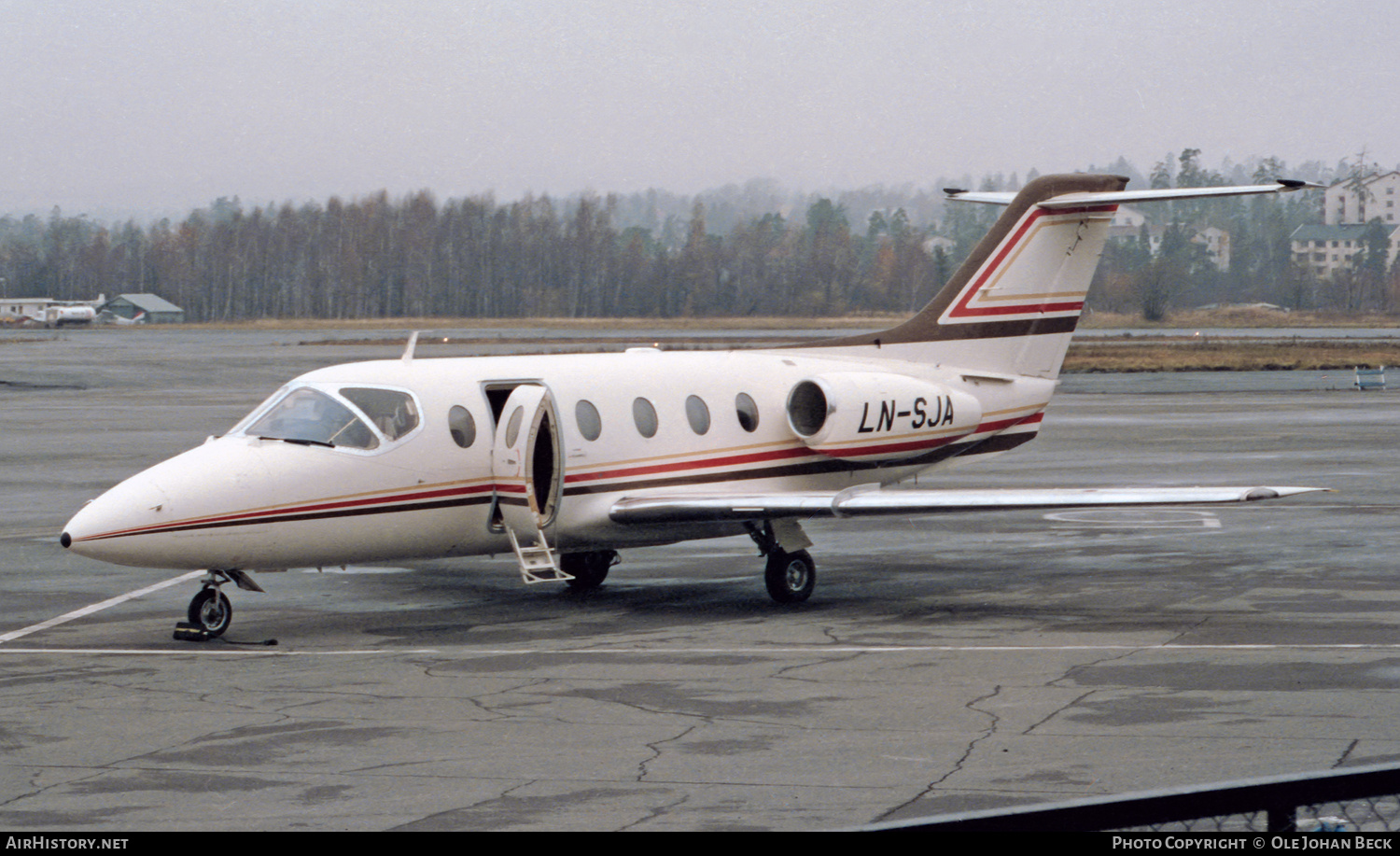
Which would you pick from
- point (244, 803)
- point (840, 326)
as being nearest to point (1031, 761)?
point (244, 803)

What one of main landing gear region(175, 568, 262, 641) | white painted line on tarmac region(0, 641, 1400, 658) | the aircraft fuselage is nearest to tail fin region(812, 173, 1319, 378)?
the aircraft fuselage

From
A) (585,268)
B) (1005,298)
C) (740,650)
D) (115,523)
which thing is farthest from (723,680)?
(585,268)

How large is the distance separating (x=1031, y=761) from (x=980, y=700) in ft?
6.33

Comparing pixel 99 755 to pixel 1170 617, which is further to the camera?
pixel 1170 617

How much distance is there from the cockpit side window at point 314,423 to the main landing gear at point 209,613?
4.39 feet

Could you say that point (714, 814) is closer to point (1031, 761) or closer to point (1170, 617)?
point (1031, 761)

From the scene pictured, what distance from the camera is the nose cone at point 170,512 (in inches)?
529

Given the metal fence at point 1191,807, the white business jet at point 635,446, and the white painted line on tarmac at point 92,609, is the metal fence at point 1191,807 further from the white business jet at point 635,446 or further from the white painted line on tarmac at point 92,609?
the white painted line on tarmac at point 92,609

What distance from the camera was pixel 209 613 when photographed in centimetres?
1425

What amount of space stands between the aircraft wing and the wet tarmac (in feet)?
3.21

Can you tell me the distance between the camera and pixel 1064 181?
64.8ft

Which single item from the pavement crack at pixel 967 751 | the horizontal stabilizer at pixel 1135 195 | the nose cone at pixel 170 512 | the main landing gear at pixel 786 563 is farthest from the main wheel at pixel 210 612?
the horizontal stabilizer at pixel 1135 195

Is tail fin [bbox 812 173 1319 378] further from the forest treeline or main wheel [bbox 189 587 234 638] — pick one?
the forest treeline

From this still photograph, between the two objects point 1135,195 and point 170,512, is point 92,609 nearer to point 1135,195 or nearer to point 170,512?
point 170,512
